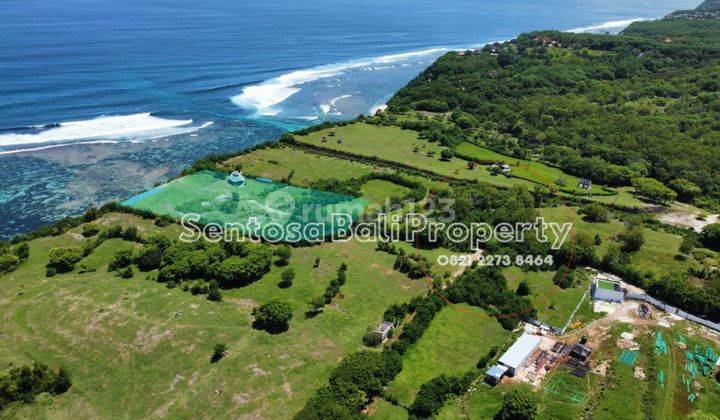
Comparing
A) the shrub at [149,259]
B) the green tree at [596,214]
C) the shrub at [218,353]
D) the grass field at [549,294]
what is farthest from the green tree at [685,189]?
the shrub at [149,259]

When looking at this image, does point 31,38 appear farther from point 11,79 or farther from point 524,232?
point 524,232

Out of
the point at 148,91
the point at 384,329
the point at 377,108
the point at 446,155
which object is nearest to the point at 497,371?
the point at 384,329

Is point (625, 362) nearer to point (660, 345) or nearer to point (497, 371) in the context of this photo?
point (660, 345)

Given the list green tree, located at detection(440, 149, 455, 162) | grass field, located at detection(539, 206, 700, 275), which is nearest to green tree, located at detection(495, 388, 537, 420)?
grass field, located at detection(539, 206, 700, 275)


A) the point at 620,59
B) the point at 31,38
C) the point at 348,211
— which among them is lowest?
the point at 348,211

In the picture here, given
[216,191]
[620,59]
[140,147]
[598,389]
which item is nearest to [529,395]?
[598,389]

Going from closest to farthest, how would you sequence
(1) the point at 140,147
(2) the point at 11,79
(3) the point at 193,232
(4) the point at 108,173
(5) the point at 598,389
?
(5) the point at 598,389 → (3) the point at 193,232 → (4) the point at 108,173 → (1) the point at 140,147 → (2) the point at 11,79

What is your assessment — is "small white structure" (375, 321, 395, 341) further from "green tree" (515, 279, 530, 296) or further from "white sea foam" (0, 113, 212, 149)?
"white sea foam" (0, 113, 212, 149)
